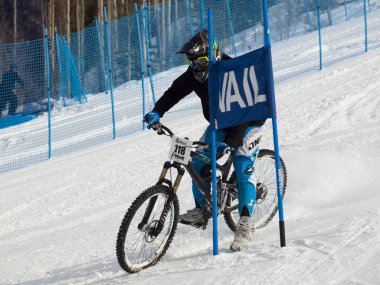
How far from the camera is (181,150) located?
4.52m

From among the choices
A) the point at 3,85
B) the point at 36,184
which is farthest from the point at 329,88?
the point at 3,85

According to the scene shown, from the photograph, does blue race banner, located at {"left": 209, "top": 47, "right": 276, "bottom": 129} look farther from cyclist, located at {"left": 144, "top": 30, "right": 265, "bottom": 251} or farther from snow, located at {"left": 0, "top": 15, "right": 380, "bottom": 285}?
snow, located at {"left": 0, "top": 15, "right": 380, "bottom": 285}

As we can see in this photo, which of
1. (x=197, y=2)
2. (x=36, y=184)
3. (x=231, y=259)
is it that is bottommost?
(x=36, y=184)

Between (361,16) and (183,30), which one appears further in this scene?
(361,16)

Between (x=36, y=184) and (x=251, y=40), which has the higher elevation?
(x=251, y=40)

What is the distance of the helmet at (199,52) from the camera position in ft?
15.0

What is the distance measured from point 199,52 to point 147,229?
4.71ft

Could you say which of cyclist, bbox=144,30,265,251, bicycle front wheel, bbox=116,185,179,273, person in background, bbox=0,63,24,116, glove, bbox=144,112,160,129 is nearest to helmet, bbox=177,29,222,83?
cyclist, bbox=144,30,265,251

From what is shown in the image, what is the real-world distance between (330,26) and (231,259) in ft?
57.6

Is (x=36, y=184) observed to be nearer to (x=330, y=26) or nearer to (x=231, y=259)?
(x=231, y=259)

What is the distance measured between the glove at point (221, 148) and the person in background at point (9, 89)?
1176 centimetres

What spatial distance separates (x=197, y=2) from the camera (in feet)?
66.1

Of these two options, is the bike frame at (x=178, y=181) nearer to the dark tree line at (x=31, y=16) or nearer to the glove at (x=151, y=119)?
the glove at (x=151, y=119)

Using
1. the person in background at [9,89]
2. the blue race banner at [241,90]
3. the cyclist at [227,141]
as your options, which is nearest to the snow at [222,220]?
the cyclist at [227,141]
